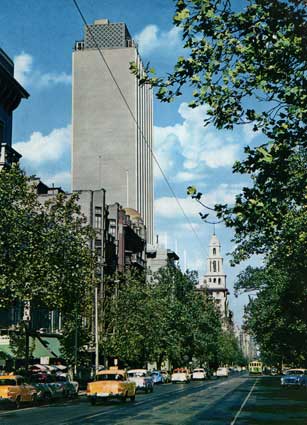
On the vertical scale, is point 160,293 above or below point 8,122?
below

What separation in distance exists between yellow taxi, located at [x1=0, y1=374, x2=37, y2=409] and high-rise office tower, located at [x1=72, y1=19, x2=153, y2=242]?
387 ft

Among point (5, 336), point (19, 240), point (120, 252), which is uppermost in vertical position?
point (120, 252)

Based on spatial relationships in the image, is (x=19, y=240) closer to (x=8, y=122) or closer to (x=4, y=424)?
(x=4, y=424)

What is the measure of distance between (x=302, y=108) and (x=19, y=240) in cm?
2387

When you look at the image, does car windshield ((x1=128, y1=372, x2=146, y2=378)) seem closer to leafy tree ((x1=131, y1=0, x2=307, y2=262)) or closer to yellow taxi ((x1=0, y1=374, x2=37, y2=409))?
yellow taxi ((x1=0, y1=374, x2=37, y2=409))

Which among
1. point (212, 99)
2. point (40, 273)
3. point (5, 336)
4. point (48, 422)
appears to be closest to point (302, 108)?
point (212, 99)

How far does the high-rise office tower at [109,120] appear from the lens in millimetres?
157125

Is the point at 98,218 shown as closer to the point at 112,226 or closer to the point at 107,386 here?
the point at 112,226

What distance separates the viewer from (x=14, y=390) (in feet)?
115

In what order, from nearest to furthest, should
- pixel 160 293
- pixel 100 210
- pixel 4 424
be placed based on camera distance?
pixel 4 424 → pixel 160 293 → pixel 100 210

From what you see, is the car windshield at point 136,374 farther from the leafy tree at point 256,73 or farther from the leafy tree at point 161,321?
the leafy tree at point 256,73

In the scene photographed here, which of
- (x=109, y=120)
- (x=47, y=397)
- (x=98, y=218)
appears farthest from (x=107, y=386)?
(x=109, y=120)

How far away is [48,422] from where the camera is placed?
82.3 ft

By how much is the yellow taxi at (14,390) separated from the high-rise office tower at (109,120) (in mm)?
118081
